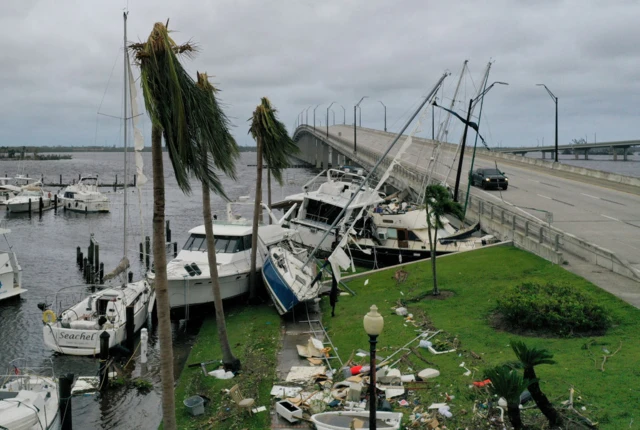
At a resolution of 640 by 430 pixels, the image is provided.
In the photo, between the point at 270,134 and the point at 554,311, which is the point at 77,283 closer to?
the point at 270,134

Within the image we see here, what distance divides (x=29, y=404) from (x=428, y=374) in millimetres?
9350

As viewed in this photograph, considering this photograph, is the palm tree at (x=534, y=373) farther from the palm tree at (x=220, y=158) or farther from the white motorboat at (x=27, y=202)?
the white motorboat at (x=27, y=202)

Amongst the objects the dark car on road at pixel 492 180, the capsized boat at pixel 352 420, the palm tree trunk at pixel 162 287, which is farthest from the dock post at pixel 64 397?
the dark car on road at pixel 492 180

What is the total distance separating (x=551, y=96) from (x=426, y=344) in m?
44.6

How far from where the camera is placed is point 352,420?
12.5 m

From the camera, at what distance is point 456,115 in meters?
35.9

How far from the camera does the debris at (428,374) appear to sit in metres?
14.6

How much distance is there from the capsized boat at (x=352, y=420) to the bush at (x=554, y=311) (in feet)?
19.4

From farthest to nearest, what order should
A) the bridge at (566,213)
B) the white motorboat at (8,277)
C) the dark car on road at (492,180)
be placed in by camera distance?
1. the dark car on road at (492,180)
2. the white motorboat at (8,277)
3. the bridge at (566,213)

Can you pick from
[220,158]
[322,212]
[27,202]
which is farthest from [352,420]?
[27,202]

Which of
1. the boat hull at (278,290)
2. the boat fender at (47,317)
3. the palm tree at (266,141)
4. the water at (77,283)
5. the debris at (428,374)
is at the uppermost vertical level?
the palm tree at (266,141)

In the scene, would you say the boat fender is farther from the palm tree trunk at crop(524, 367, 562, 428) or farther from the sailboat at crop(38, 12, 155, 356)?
the palm tree trunk at crop(524, 367, 562, 428)

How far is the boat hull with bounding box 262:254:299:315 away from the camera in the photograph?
22156mm

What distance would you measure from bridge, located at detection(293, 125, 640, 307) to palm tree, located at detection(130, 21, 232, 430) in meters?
13.0
